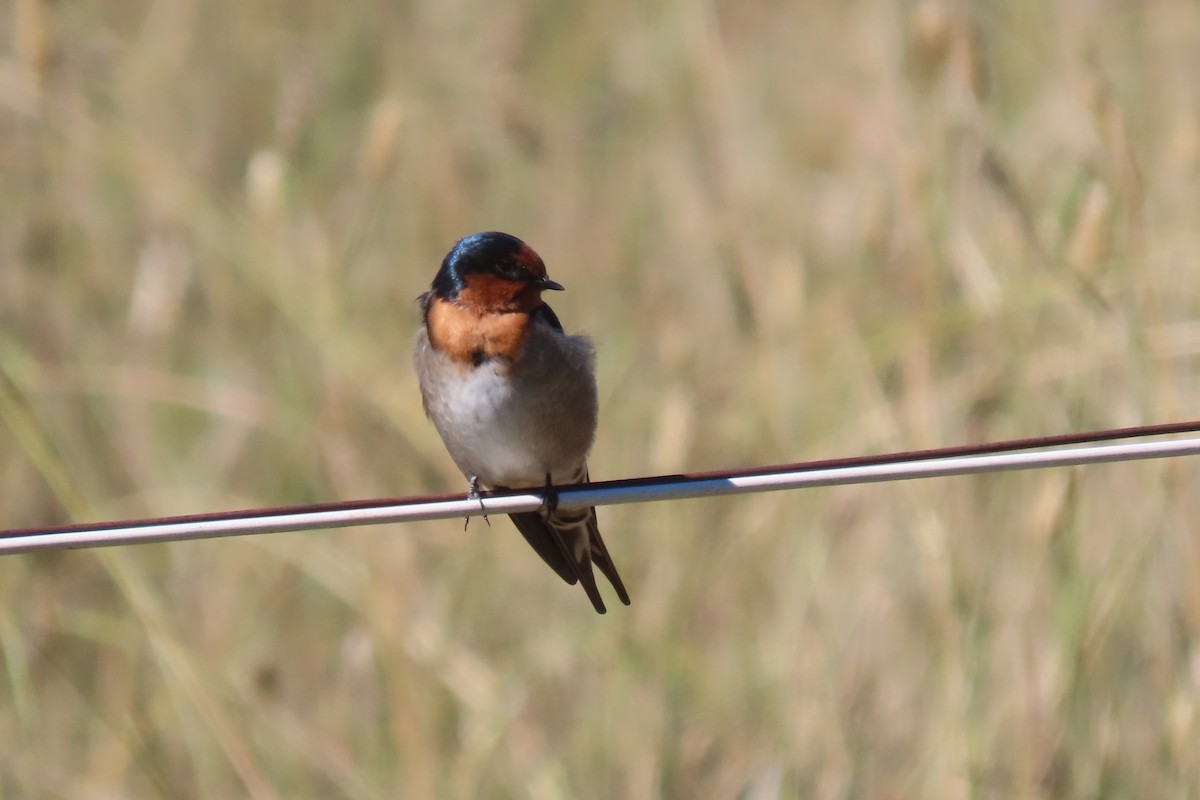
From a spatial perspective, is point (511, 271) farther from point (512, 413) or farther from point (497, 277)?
point (512, 413)

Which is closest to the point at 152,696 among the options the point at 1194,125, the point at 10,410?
the point at 10,410

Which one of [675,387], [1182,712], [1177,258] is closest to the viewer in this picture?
[1182,712]

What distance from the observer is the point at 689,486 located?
72.3 inches

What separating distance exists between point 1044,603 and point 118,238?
8.71ft

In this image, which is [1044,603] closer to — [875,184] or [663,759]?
[663,759]

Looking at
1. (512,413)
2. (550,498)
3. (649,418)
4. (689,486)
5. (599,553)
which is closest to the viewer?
(689,486)

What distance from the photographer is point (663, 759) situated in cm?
286

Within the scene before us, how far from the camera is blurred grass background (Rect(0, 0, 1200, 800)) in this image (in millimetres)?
2830

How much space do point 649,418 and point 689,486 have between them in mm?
1800

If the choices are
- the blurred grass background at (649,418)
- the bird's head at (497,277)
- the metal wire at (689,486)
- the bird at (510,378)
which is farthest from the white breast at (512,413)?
the metal wire at (689,486)

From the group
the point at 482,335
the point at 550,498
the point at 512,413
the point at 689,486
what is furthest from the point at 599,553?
the point at 689,486

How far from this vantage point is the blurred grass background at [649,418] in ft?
9.29

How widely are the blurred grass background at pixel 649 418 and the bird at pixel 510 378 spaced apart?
0.22 metres

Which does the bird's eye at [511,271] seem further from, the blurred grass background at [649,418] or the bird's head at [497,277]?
the blurred grass background at [649,418]
